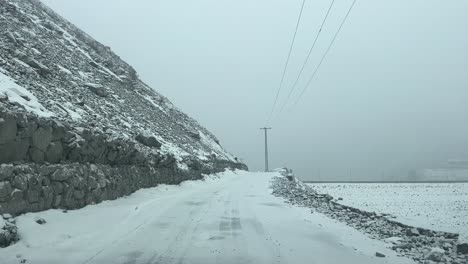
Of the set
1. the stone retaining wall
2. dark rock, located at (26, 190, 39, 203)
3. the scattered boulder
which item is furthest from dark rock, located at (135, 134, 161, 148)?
the scattered boulder

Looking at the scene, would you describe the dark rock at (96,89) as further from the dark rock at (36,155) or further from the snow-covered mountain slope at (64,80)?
the dark rock at (36,155)

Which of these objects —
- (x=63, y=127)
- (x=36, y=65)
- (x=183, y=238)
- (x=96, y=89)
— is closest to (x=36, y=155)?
(x=63, y=127)

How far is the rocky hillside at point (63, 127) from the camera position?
984 cm

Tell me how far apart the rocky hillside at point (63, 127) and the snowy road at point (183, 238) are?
2.30ft

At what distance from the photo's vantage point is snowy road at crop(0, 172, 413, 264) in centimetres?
805

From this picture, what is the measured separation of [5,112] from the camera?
9.16 m

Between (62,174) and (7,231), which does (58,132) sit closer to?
(62,174)

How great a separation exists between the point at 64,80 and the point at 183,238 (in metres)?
16.6

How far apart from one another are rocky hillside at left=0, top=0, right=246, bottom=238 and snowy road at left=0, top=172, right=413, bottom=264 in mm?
702

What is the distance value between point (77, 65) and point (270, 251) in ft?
83.1

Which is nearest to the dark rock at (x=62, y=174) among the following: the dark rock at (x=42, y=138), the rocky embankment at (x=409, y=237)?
the dark rock at (x=42, y=138)

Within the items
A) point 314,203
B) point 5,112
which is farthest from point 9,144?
point 314,203

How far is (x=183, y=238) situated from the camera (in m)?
9.82

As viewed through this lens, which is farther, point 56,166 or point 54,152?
point 54,152
